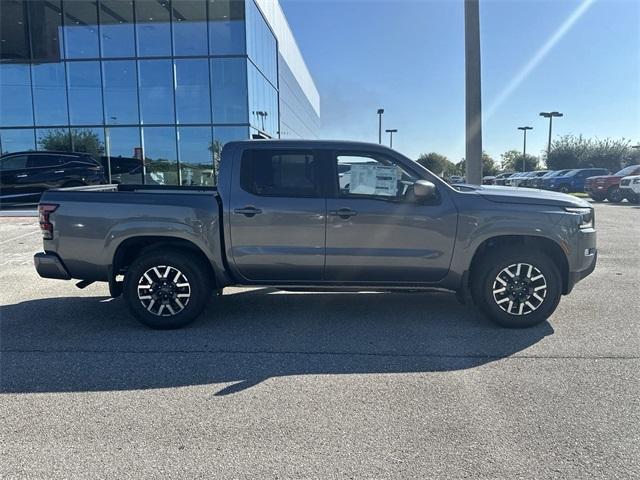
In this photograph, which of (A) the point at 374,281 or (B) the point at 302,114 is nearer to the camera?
(A) the point at 374,281

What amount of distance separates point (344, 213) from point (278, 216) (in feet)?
2.18

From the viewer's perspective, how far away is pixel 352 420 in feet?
10.5

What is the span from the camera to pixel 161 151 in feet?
64.2

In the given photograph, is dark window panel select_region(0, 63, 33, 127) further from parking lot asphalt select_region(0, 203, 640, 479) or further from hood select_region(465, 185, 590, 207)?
hood select_region(465, 185, 590, 207)

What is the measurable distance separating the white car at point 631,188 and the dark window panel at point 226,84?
16.5 m

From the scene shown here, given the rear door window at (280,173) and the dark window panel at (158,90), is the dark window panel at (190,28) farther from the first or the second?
the rear door window at (280,173)

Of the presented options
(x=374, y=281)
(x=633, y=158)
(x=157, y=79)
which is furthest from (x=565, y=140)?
(x=374, y=281)

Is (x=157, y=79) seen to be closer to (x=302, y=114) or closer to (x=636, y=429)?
(x=636, y=429)

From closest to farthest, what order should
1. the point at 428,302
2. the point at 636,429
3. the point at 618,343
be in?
1. the point at 636,429
2. the point at 618,343
3. the point at 428,302

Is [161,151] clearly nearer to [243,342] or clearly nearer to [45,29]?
[45,29]

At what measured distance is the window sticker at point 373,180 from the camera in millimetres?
4898

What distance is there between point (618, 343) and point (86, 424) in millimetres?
4536

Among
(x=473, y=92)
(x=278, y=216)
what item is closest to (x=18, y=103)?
(x=473, y=92)

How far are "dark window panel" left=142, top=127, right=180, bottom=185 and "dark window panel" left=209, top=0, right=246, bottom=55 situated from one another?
3796 mm
